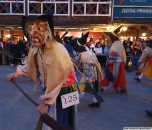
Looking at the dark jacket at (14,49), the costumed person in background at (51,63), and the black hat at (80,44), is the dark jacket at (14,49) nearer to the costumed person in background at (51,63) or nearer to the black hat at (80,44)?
the black hat at (80,44)

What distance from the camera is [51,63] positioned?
2.43 meters

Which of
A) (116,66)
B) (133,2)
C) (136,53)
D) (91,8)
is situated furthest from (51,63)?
(133,2)

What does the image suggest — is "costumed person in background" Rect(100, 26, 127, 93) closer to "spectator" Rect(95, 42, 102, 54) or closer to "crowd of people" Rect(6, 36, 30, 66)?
"spectator" Rect(95, 42, 102, 54)

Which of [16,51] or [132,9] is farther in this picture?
[132,9]

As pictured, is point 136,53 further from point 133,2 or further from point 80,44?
point 80,44

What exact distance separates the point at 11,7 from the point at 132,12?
6.97 metres

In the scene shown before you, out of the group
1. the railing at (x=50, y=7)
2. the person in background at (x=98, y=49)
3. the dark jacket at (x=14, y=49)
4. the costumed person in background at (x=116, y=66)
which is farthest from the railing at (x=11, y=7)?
the costumed person in background at (x=116, y=66)

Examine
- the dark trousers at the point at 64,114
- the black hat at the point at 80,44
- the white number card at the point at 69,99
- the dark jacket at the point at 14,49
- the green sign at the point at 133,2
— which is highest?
the green sign at the point at 133,2

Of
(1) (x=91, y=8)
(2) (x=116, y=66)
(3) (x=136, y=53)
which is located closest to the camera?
(2) (x=116, y=66)

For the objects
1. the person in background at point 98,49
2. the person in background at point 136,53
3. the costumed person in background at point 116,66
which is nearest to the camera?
the costumed person in background at point 116,66

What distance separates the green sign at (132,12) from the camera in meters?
13.0

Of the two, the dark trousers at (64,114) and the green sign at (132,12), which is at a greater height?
the green sign at (132,12)

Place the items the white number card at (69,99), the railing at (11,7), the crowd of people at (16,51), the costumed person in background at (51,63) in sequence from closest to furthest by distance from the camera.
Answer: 1. the costumed person in background at (51,63)
2. the white number card at (69,99)
3. the crowd of people at (16,51)
4. the railing at (11,7)

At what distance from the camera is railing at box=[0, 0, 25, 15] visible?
1305cm
